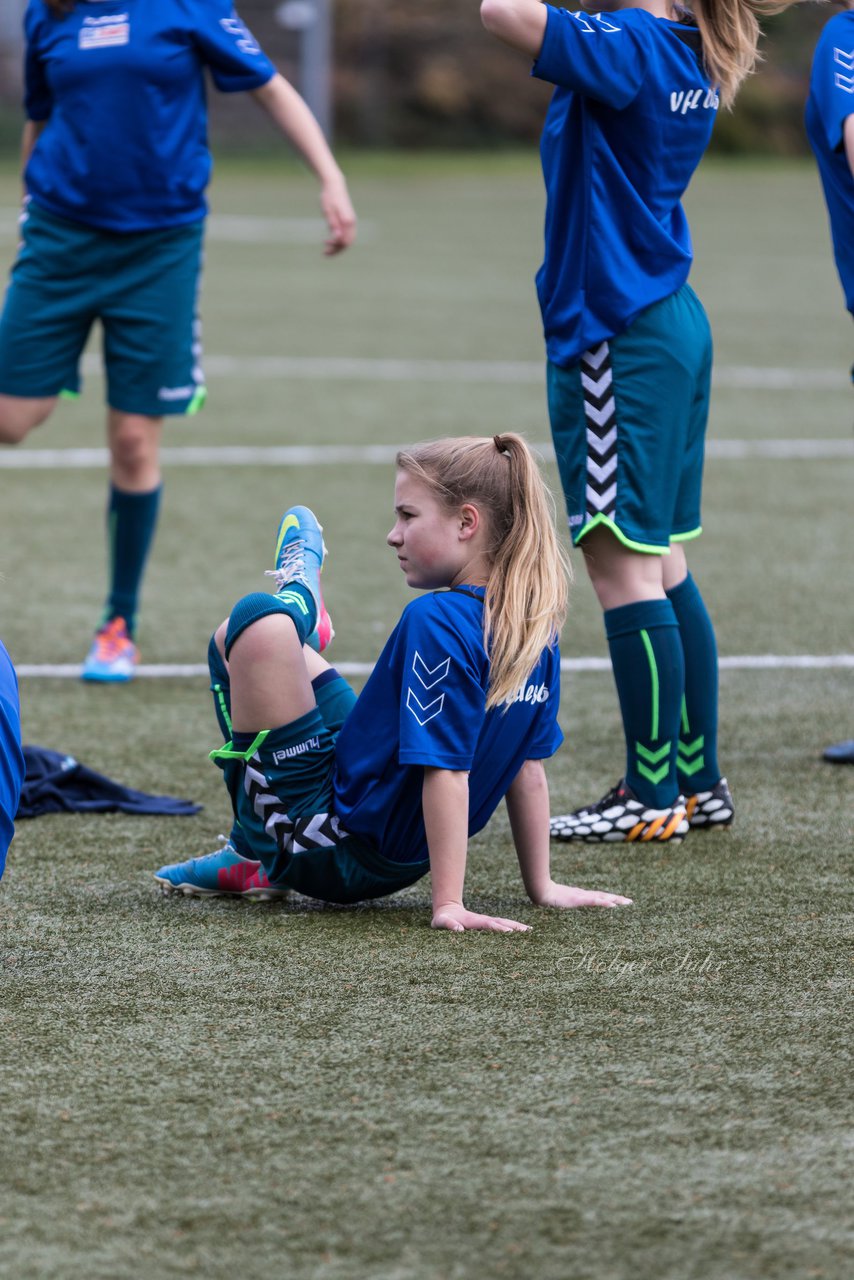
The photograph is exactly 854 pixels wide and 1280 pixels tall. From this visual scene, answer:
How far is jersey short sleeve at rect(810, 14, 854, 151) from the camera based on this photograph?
4250 millimetres

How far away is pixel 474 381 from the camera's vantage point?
37.4 feet

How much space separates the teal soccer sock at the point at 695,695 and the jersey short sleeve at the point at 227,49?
2144 millimetres

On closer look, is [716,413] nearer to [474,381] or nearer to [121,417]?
[474,381]

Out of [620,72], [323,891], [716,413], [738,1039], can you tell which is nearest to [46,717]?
[323,891]

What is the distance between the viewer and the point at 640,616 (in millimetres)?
4113

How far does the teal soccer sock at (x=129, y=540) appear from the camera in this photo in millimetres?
5746

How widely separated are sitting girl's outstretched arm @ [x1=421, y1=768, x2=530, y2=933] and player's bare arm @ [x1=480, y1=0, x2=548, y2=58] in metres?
1.40

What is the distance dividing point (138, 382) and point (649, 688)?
2166 millimetres

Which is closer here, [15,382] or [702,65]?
[702,65]

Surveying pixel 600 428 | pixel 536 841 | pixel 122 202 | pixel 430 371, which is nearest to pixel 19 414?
pixel 122 202

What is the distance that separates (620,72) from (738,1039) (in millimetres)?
1887

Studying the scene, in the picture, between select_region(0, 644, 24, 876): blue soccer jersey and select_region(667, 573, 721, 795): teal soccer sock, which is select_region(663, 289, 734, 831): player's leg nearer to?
select_region(667, 573, 721, 795): teal soccer sock

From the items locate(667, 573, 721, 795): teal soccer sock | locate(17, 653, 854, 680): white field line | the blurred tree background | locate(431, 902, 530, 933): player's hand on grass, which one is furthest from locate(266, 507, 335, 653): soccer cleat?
the blurred tree background

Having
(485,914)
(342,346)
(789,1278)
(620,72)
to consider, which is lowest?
(342,346)
